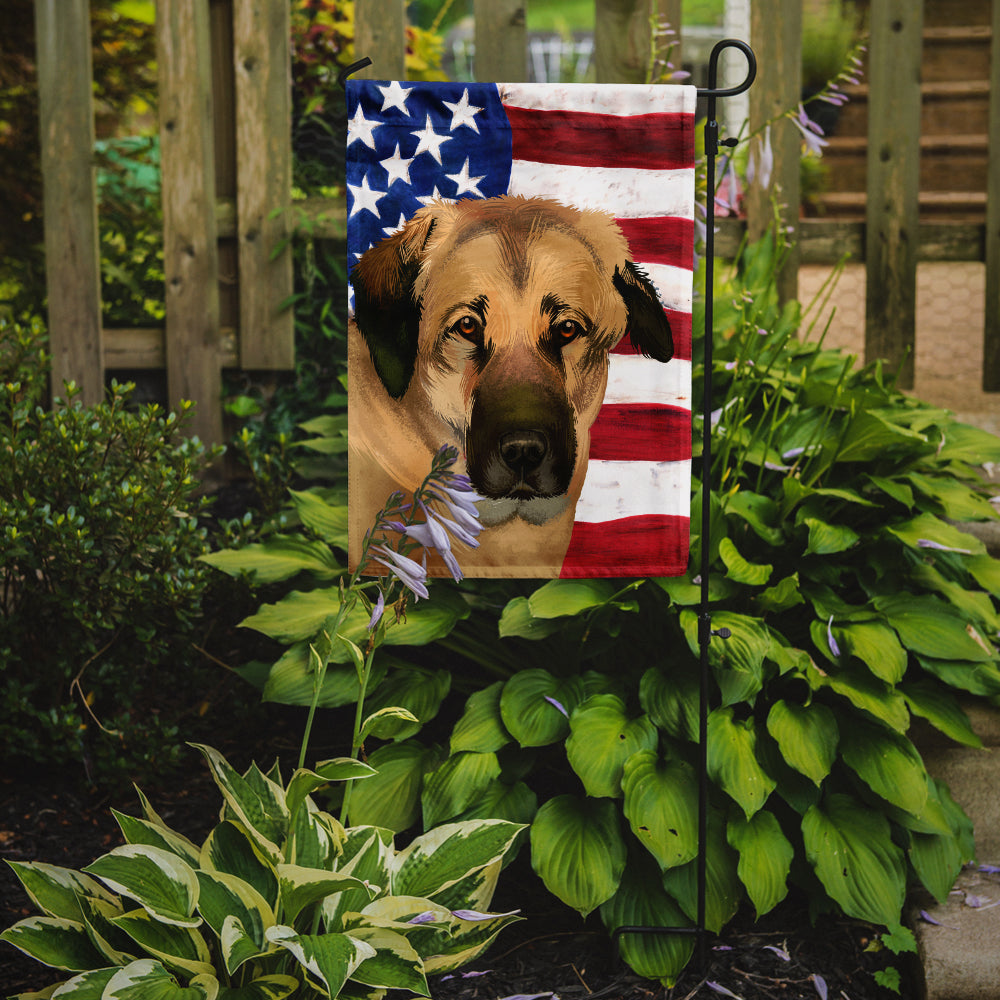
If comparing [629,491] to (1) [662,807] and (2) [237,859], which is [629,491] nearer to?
(1) [662,807]

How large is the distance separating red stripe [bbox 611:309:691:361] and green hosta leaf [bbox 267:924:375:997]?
1205 mm

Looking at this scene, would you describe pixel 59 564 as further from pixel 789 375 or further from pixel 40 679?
pixel 789 375

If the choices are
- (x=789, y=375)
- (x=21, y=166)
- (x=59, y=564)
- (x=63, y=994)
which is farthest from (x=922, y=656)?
(x=21, y=166)

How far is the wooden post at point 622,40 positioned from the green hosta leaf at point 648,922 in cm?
253

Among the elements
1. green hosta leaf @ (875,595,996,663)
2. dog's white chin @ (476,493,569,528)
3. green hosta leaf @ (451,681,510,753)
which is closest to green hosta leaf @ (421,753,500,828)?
green hosta leaf @ (451,681,510,753)

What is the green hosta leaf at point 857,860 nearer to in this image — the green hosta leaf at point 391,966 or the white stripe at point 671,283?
the green hosta leaf at point 391,966

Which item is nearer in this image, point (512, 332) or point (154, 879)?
point (154, 879)

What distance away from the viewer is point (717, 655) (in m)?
2.12

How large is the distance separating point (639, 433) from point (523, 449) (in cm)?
24

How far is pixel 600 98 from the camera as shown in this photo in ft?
6.36

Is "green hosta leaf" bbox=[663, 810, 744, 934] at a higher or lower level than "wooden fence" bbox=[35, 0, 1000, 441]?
lower

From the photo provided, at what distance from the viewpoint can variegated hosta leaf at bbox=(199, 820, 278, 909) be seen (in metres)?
1.76

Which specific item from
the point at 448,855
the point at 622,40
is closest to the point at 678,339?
the point at 448,855

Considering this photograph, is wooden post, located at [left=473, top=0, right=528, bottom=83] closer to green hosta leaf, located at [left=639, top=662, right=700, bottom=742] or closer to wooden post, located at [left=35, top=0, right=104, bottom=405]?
wooden post, located at [left=35, top=0, right=104, bottom=405]
